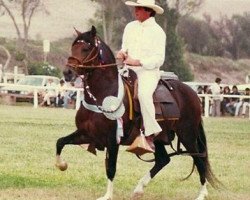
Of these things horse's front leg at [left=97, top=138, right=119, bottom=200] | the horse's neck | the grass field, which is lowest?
the grass field

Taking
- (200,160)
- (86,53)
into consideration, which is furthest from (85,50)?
(200,160)

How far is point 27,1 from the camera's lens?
7938 centimetres

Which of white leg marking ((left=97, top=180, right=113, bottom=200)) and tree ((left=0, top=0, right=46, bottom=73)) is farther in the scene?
tree ((left=0, top=0, right=46, bottom=73))

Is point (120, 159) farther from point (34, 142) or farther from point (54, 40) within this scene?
point (54, 40)

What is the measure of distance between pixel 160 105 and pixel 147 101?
A: 428 millimetres

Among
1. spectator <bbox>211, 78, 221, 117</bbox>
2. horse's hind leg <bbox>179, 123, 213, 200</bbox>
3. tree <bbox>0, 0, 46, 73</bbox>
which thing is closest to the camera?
horse's hind leg <bbox>179, 123, 213, 200</bbox>

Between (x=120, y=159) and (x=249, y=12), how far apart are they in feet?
285

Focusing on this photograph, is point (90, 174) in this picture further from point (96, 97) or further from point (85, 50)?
point (85, 50)

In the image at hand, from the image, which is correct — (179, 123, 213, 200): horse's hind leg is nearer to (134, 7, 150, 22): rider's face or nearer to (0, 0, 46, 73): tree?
(134, 7, 150, 22): rider's face

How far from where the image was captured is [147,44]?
10727 millimetres

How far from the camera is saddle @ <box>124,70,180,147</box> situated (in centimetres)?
1072

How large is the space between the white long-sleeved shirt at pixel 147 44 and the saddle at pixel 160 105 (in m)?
0.28

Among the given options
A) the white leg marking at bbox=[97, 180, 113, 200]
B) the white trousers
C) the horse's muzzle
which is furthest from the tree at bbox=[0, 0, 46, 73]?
the horse's muzzle

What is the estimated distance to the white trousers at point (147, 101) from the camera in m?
10.6
